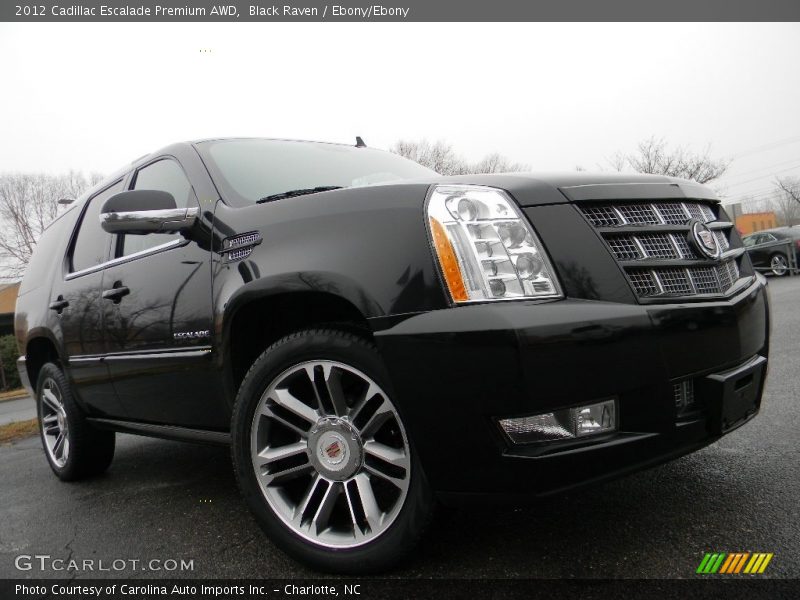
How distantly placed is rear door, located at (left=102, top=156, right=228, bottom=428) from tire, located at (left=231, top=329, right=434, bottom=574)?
439mm

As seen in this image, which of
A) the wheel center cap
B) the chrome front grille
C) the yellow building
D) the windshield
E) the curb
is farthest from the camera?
the yellow building

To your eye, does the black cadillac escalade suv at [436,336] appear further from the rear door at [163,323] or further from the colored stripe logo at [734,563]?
the colored stripe logo at [734,563]

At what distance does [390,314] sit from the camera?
75.4 inches

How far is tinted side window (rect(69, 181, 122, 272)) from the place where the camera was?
359cm

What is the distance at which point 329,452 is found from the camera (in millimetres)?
2154

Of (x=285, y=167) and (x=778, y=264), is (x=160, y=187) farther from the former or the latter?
(x=778, y=264)

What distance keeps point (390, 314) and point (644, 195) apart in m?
0.98

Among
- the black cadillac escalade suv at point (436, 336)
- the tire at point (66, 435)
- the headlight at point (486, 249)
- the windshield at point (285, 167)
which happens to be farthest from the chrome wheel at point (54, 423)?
the headlight at point (486, 249)

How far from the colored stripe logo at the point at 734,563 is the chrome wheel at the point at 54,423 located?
11.8 ft

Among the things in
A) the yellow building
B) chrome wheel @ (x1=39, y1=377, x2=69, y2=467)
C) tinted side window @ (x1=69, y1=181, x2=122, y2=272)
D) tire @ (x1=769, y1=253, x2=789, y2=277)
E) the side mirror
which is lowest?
the yellow building

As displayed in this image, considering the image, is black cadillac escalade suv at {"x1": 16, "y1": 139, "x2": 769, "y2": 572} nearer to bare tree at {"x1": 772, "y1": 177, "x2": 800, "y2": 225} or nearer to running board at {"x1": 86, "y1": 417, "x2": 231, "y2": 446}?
running board at {"x1": 86, "y1": 417, "x2": 231, "y2": 446}

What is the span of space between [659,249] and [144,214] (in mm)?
1998

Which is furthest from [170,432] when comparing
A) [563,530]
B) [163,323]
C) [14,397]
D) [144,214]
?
[14,397]

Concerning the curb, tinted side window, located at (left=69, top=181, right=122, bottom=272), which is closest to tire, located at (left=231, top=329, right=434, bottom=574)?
tinted side window, located at (left=69, top=181, right=122, bottom=272)
